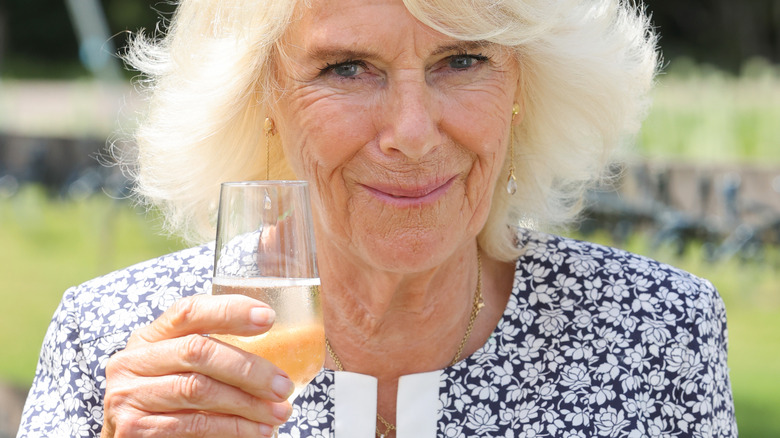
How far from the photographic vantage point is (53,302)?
830cm

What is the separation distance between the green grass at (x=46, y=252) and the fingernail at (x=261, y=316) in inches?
205

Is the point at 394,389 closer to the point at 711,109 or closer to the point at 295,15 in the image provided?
the point at 295,15

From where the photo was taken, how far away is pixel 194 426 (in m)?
1.70

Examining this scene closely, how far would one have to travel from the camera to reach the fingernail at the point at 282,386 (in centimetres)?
162

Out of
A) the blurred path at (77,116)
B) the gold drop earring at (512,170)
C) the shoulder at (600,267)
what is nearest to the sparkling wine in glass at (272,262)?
the gold drop earring at (512,170)

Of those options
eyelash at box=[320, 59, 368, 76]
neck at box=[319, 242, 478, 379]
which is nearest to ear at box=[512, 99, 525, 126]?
neck at box=[319, 242, 478, 379]

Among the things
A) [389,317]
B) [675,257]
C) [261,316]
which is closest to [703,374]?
[389,317]

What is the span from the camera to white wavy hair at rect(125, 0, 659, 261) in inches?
91.8

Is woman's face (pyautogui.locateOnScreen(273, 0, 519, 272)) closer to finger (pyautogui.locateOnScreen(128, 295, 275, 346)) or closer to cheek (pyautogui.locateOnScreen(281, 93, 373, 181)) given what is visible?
cheek (pyautogui.locateOnScreen(281, 93, 373, 181))

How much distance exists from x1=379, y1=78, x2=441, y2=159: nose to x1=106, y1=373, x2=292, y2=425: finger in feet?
2.34

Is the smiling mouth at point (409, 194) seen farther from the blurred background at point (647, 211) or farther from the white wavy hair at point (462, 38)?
the blurred background at point (647, 211)

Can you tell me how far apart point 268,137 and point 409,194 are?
0.56 metres

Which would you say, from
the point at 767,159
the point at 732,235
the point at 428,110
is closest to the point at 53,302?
the point at 732,235

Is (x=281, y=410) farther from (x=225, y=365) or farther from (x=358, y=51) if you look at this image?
(x=358, y=51)
